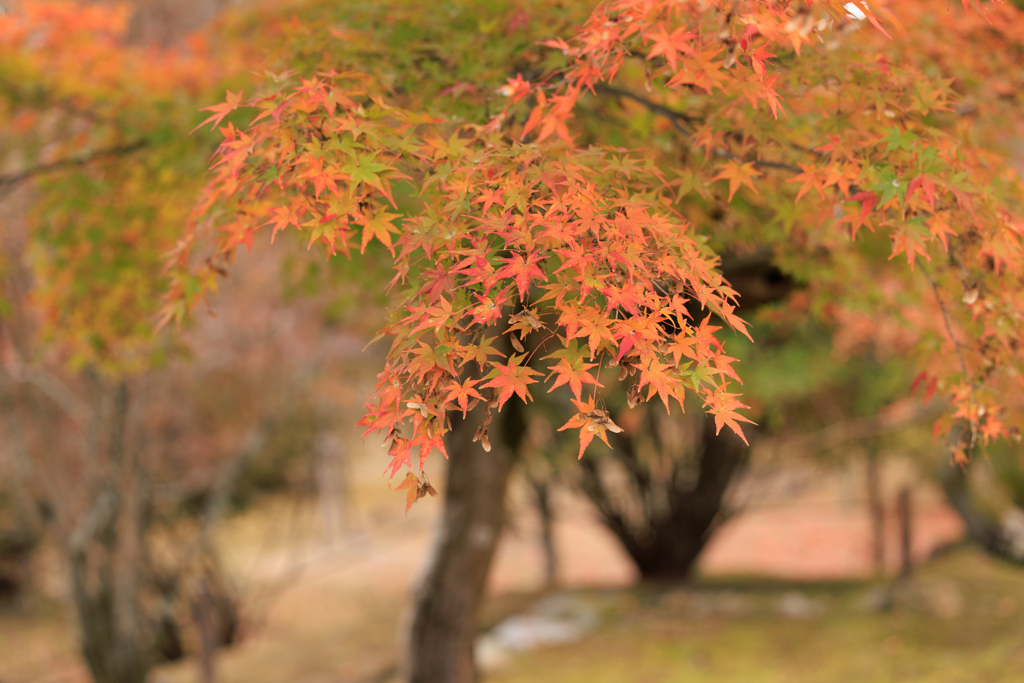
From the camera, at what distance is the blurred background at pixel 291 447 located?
447cm

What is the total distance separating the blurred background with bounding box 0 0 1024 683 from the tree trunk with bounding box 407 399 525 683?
1.06ft

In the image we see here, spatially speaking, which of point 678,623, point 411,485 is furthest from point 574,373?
point 678,623

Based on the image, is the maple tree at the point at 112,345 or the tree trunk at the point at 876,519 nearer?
the maple tree at the point at 112,345

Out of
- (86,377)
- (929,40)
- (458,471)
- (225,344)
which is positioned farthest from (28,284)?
(929,40)

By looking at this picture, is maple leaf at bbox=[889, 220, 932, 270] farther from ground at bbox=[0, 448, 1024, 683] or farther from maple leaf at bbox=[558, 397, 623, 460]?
ground at bbox=[0, 448, 1024, 683]

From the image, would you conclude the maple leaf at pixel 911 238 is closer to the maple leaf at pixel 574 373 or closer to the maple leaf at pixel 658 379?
the maple leaf at pixel 658 379

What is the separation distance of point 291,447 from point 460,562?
24.5ft

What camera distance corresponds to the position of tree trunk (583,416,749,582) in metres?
9.48

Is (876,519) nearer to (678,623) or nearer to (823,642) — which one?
(823,642)

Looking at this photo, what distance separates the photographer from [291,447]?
38.3 ft

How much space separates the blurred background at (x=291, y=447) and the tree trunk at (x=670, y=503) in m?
0.04

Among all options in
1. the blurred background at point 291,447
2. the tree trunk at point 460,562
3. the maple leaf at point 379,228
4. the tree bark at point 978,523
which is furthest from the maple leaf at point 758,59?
→ the tree bark at point 978,523

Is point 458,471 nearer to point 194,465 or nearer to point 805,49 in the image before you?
point 805,49

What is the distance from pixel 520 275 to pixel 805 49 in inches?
63.8
